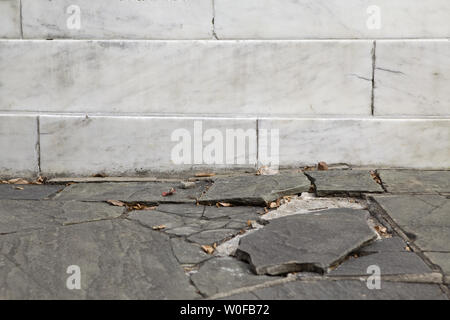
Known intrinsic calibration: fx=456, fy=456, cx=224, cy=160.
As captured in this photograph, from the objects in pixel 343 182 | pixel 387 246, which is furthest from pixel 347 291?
pixel 343 182

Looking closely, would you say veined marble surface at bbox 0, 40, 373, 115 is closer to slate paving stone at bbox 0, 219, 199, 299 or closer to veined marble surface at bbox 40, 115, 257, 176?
veined marble surface at bbox 40, 115, 257, 176

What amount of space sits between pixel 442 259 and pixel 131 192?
221 cm

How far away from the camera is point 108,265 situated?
2.16m

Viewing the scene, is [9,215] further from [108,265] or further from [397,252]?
[397,252]

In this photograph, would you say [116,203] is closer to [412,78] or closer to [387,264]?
[387,264]

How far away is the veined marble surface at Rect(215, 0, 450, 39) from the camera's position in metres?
3.81

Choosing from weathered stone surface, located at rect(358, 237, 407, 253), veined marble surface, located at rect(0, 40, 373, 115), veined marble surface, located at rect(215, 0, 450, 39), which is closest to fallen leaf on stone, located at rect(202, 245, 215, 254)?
weathered stone surface, located at rect(358, 237, 407, 253)

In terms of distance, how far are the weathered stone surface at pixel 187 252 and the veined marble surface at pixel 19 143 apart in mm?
2074

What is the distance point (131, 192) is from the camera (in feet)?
11.4

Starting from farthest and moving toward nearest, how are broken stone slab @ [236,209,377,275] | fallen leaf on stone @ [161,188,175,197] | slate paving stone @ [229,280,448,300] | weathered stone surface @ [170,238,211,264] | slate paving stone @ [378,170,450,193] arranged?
fallen leaf on stone @ [161,188,175,197] → slate paving stone @ [378,170,450,193] → weathered stone surface @ [170,238,211,264] → broken stone slab @ [236,209,377,275] → slate paving stone @ [229,280,448,300]

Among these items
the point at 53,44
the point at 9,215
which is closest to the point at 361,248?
the point at 9,215

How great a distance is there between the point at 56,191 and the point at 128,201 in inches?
30.1

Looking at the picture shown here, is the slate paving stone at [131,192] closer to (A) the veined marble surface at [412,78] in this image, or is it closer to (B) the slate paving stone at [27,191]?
(B) the slate paving stone at [27,191]

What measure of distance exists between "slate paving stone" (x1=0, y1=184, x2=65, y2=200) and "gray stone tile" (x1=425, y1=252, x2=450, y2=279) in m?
2.67
